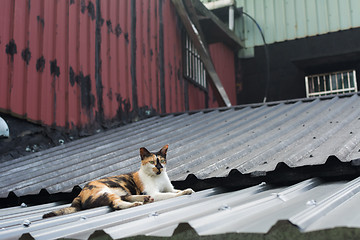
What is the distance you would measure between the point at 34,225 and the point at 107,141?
3.84 m

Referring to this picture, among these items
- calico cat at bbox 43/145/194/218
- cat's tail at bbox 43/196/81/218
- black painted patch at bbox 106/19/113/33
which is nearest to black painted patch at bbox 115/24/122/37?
black painted patch at bbox 106/19/113/33

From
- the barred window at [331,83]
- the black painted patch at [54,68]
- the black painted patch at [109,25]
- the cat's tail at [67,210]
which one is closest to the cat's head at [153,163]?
the cat's tail at [67,210]

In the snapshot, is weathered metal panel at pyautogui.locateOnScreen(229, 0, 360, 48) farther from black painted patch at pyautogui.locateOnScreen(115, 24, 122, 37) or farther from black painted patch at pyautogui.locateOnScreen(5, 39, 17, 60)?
black painted patch at pyautogui.locateOnScreen(5, 39, 17, 60)

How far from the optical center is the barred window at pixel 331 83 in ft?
35.5

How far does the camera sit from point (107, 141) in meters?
5.95

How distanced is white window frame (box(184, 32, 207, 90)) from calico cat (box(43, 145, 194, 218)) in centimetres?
679

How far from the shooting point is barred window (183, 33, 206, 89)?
32.5 ft

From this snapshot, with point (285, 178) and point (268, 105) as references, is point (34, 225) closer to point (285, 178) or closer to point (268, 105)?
point (285, 178)

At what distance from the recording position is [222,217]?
171 centimetres

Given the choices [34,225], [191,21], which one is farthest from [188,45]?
[34,225]

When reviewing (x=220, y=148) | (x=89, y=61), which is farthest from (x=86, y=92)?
(x=220, y=148)

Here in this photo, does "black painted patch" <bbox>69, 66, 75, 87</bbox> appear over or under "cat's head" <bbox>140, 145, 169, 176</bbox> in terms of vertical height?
over

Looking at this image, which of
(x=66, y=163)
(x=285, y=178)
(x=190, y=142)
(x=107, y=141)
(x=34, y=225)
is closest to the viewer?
(x=34, y=225)

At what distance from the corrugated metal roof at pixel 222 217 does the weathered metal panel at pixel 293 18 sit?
9.35 meters
